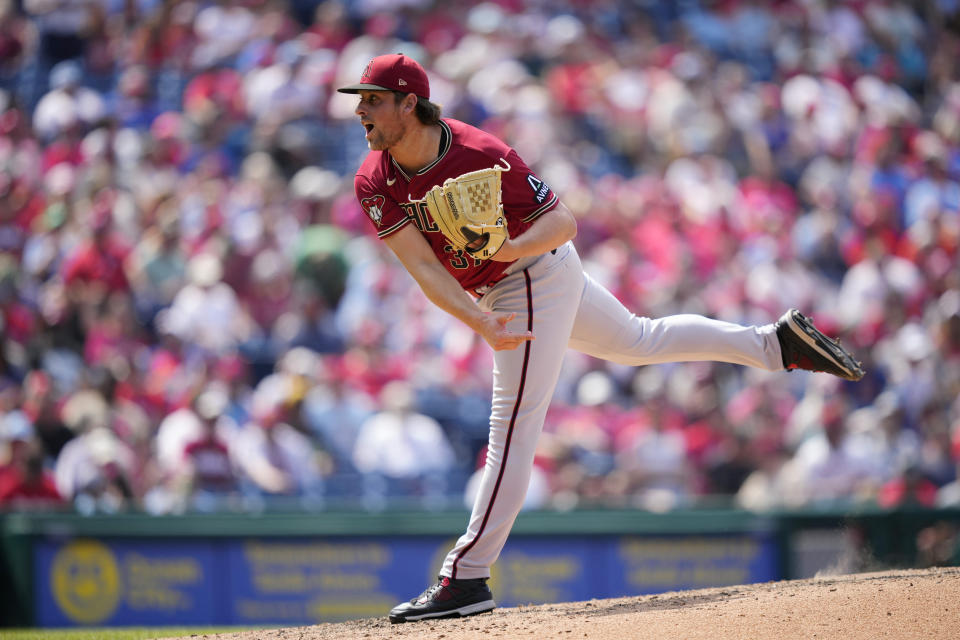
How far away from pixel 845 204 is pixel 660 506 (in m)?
4.27

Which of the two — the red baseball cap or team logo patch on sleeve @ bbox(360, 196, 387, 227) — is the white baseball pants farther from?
the red baseball cap

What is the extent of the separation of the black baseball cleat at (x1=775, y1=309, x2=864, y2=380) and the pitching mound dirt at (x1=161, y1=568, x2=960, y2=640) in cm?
82

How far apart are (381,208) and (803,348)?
1.71 meters

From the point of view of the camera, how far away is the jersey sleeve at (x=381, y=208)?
13.4 ft

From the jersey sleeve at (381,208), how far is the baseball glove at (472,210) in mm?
166

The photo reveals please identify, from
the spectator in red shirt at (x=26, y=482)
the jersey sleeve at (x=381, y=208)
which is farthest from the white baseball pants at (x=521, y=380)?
the spectator in red shirt at (x=26, y=482)

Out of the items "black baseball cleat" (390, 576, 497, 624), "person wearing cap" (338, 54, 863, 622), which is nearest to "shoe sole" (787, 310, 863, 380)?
"person wearing cap" (338, 54, 863, 622)

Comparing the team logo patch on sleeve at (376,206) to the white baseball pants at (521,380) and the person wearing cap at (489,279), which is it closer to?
the person wearing cap at (489,279)

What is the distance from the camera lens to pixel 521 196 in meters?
4.18

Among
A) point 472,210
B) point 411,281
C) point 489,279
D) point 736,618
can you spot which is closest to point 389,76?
point 472,210

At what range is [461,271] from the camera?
425 centimetres

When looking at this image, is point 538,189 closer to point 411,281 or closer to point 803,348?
point 803,348

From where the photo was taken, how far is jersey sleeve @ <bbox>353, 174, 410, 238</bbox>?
4.08 meters

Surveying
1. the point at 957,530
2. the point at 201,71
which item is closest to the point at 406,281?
the point at 201,71
